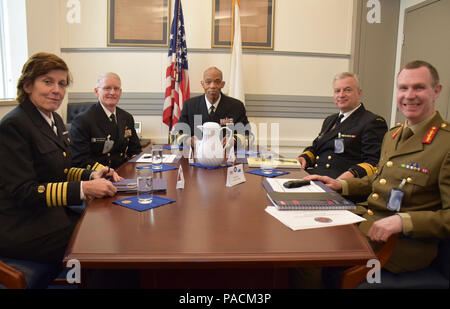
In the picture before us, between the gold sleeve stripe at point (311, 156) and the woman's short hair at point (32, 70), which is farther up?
the woman's short hair at point (32, 70)

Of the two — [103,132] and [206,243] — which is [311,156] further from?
[206,243]

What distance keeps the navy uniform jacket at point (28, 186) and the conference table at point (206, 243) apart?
22 cm

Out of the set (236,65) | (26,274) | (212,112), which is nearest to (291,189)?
(26,274)

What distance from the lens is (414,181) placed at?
54.1 inches

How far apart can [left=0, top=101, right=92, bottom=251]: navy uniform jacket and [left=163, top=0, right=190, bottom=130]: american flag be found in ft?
8.43

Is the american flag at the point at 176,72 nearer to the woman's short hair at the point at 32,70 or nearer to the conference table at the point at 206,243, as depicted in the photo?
the woman's short hair at the point at 32,70

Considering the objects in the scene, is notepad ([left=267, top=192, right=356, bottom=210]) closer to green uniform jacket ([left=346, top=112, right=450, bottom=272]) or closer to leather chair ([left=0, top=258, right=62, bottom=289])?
green uniform jacket ([left=346, top=112, right=450, bottom=272])

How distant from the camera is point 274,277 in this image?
1206mm

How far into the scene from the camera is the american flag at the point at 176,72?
3939mm

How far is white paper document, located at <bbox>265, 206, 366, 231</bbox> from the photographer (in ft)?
3.70

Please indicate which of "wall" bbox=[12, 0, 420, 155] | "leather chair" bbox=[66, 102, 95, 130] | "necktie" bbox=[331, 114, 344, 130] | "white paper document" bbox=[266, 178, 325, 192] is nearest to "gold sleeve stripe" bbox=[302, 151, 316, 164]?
"necktie" bbox=[331, 114, 344, 130]

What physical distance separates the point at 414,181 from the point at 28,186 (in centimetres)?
155

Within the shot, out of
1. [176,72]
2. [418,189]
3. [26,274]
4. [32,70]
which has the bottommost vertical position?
[26,274]

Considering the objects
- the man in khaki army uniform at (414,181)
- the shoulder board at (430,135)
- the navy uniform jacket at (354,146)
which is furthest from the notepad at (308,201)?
the navy uniform jacket at (354,146)
